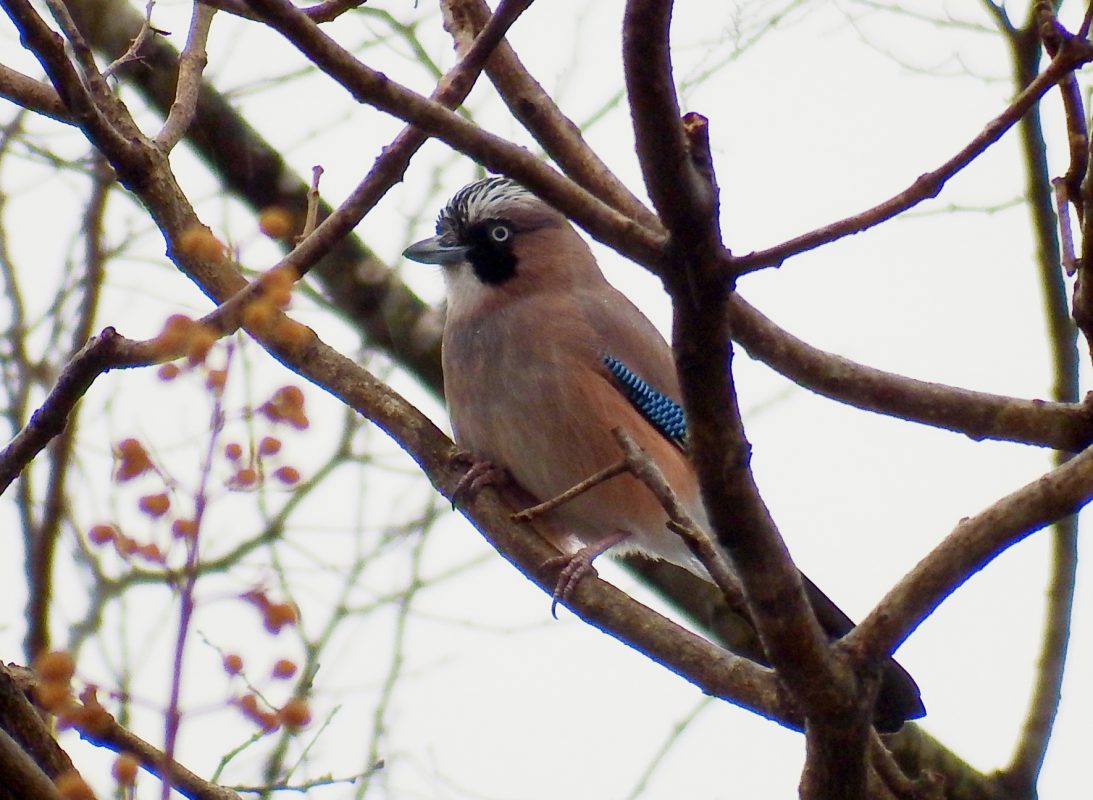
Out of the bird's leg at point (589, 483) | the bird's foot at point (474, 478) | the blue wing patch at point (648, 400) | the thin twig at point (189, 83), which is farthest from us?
the blue wing patch at point (648, 400)

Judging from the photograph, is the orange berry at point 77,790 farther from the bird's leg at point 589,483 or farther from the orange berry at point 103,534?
the bird's leg at point 589,483

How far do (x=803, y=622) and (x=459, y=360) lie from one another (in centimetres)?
271

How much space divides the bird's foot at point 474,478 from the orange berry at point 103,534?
2.14 metres

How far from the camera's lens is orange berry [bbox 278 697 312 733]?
5.68 feet

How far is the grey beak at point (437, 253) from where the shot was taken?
5.39 metres

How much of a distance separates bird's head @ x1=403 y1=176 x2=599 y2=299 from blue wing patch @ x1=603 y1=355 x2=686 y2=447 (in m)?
0.48

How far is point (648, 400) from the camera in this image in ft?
16.8

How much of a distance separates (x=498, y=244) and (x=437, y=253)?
0.23 meters

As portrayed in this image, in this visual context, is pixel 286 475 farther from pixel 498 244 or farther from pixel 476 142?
pixel 498 244

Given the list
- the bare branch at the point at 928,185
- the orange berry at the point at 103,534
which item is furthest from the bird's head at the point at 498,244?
the orange berry at the point at 103,534

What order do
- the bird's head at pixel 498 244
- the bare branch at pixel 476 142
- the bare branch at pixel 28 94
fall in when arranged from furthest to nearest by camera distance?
the bird's head at pixel 498 244
the bare branch at pixel 28 94
the bare branch at pixel 476 142

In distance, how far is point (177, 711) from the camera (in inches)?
51.7

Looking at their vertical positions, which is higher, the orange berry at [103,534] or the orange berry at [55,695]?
the orange berry at [103,534]

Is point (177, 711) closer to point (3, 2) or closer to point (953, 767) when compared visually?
point (3, 2)
